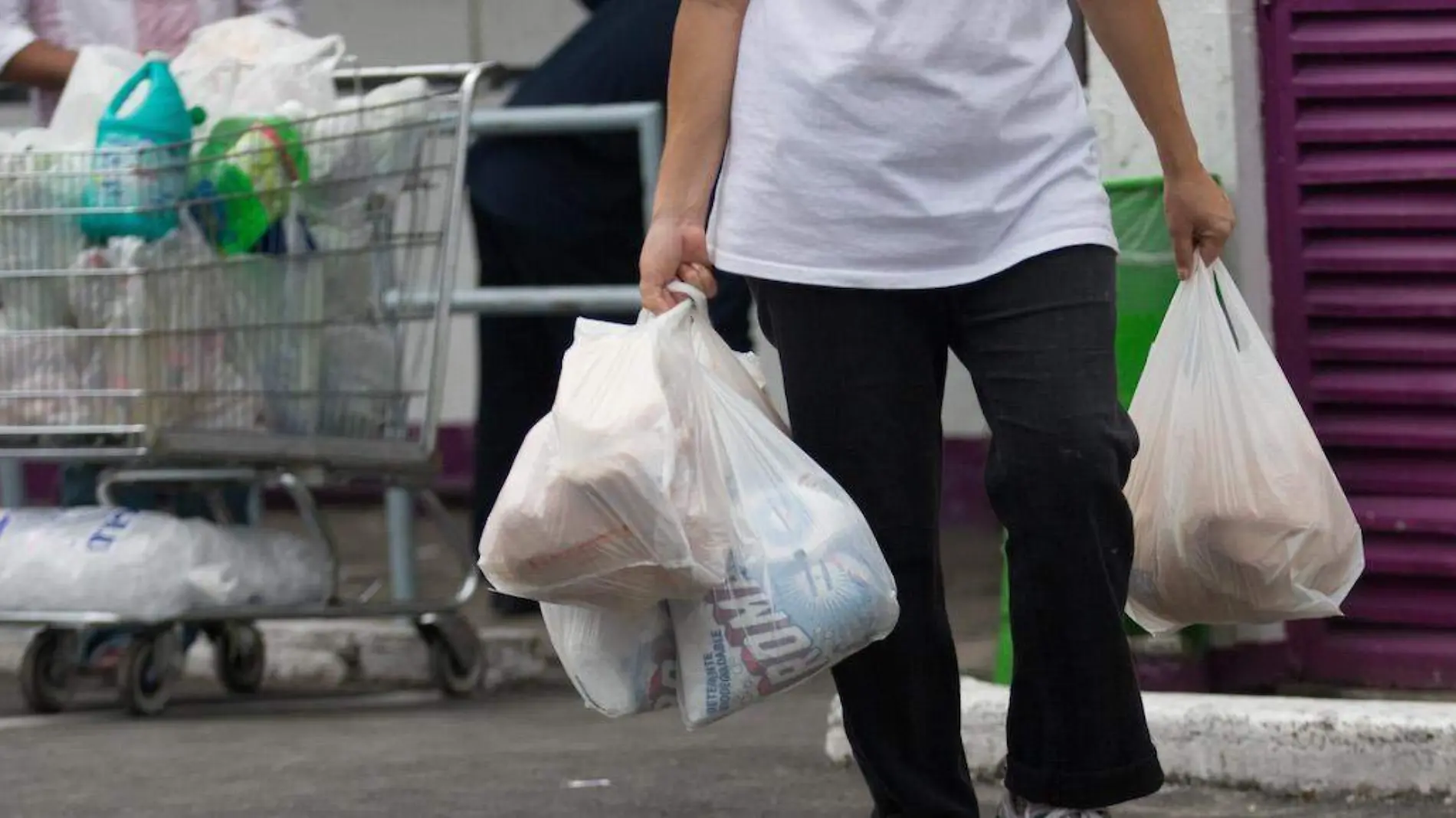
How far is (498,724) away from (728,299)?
1.00 metres

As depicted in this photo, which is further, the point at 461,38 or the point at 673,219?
the point at 461,38

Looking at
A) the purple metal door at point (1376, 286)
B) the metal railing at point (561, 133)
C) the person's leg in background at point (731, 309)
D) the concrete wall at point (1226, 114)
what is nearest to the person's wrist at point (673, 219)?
the concrete wall at point (1226, 114)

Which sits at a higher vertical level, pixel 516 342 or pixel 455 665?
pixel 516 342

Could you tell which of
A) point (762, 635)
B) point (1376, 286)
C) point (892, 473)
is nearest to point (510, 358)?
point (1376, 286)

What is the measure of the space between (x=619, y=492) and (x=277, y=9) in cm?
263

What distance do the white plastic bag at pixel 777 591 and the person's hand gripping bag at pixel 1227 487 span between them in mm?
451

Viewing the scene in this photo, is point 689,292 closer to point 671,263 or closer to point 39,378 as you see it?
point 671,263

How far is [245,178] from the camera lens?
4477 mm

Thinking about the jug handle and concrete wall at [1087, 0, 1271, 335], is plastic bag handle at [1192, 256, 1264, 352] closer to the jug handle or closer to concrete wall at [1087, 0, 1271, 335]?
concrete wall at [1087, 0, 1271, 335]

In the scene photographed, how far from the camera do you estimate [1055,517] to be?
2812 mm

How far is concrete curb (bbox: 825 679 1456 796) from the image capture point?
143 inches

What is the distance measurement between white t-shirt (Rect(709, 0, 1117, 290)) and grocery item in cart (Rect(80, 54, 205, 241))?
1.78 metres

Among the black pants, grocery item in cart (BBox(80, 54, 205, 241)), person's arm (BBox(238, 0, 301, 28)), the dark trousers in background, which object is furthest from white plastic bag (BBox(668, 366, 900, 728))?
the dark trousers in background

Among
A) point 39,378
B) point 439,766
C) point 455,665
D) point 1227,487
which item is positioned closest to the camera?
point 1227,487
